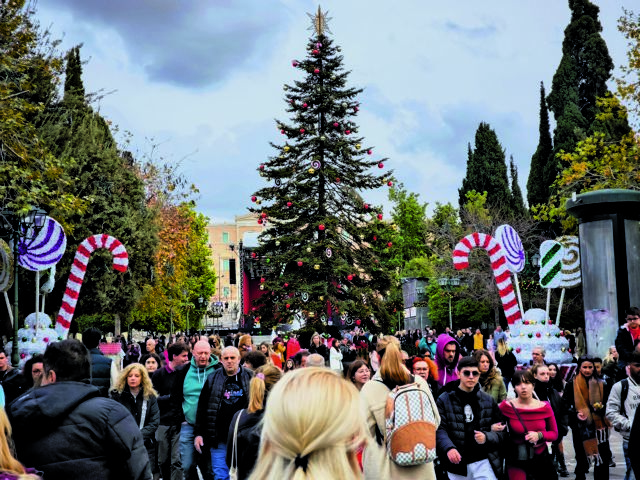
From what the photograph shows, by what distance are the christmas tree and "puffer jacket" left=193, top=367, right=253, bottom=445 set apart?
30.5 metres

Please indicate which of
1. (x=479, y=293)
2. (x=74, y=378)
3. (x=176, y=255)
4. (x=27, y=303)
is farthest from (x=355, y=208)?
(x=74, y=378)

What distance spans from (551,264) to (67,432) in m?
19.9

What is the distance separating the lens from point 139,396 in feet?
34.2

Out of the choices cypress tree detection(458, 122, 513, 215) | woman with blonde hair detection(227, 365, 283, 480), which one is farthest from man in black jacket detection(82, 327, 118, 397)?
cypress tree detection(458, 122, 513, 215)

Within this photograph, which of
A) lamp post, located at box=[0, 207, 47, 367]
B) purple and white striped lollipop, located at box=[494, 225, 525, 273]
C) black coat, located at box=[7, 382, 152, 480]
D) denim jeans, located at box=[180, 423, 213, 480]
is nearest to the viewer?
black coat, located at box=[7, 382, 152, 480]

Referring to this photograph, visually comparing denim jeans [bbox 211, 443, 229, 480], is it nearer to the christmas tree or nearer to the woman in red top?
the woman in red top

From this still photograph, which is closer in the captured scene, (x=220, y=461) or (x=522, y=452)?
(x=522, y=452)

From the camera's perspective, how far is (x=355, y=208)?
42.1 meters

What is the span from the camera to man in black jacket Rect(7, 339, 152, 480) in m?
4.80

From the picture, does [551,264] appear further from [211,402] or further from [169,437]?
[211,402]

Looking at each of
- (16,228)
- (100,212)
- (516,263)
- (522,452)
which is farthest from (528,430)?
(100,212)

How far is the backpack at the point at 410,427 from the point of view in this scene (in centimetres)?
674

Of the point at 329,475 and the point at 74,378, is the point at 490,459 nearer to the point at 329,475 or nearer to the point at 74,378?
the point at 74,378

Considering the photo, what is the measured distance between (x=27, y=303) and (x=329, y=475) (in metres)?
32.0
